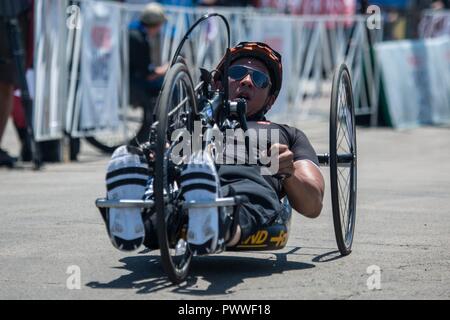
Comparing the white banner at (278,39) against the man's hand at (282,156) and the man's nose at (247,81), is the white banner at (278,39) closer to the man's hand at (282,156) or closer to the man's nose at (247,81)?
the man's nose at (247,81)

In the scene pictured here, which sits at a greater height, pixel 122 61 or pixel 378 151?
pixel 122 61

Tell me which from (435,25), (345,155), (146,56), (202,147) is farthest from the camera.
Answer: (435,25)

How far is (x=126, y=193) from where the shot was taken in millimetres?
5250

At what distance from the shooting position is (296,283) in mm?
5570

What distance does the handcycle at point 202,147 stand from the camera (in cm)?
509

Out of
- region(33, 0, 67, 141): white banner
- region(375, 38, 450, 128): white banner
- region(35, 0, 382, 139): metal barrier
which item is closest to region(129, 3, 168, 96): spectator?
region(35, 0, 382, 139): metal barrier

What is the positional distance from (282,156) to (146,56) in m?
7.66

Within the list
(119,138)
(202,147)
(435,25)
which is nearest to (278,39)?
(119,138)

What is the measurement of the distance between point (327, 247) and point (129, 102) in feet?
23.1

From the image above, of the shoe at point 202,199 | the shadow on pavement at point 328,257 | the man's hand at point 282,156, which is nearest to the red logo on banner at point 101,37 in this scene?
the shadow on pavement at point 328,257

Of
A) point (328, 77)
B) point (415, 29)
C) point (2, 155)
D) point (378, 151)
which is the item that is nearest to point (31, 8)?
point (2, 155)

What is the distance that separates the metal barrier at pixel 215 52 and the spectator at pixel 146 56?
7.0 inches

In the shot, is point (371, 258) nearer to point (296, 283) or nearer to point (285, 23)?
point (296, 283)

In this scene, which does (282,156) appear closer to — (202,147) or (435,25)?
(202,147)
